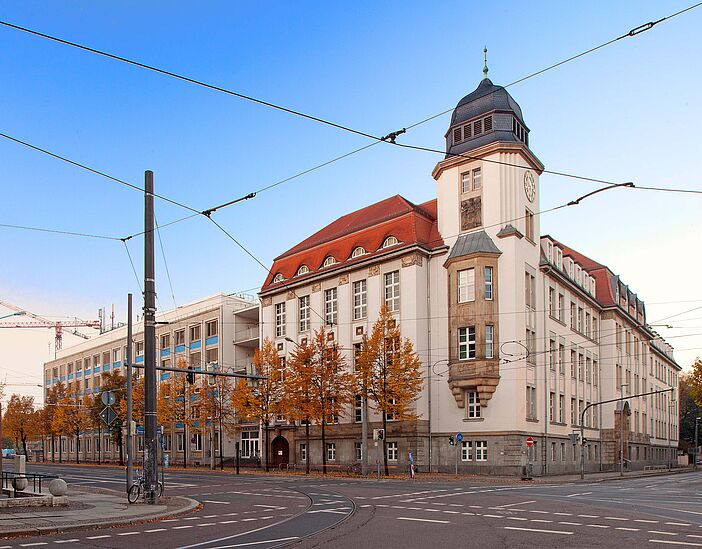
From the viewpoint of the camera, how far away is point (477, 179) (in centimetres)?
5359

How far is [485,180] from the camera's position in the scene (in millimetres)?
52781

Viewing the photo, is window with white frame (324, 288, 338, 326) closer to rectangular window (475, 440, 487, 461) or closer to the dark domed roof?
the dark domed roof

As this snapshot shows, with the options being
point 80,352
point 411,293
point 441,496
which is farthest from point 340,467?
point 80,352

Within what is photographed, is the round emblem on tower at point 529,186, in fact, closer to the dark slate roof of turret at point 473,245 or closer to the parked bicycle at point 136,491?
the dark slate roof of turret at point 473,245

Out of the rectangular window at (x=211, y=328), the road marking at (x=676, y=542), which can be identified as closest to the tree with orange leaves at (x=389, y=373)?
the rectangular window at (x=211, y=328)

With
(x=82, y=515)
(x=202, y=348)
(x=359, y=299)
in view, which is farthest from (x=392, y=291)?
(x=82, y=515)

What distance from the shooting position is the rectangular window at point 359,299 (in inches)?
2324

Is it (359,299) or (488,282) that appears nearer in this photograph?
(488,282)

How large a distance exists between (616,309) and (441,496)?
49630 mm

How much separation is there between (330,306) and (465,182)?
15517mm

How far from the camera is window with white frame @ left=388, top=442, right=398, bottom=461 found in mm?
54853

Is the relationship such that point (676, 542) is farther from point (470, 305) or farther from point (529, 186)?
point (529, 186)

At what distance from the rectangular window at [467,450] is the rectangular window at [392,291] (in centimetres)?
1079

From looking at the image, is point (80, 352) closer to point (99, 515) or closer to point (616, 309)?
point (616, 309)
